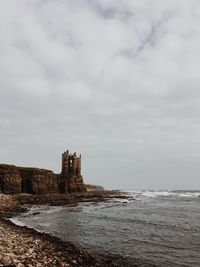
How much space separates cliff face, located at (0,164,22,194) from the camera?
71688 millimetres

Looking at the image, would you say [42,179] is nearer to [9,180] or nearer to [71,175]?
[9,180]

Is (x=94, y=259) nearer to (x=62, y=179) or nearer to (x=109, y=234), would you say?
(x=109, y=234)

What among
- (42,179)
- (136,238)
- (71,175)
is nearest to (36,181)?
(42,179)

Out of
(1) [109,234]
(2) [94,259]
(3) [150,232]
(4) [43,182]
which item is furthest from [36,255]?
(4) [43,182]

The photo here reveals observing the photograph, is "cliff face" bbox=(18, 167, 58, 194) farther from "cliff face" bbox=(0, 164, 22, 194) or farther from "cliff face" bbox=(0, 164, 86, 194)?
"cliff face" bbox=(0, 164, 22, 194)

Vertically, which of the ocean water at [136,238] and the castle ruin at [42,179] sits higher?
the castle ruin at [42,179]

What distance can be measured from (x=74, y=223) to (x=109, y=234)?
7627 mm

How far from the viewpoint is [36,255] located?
14.9 metres

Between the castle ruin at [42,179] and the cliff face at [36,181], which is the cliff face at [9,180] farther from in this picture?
the cliff face at [36,181]

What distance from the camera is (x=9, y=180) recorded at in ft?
238

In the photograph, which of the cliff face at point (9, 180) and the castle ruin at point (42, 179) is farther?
the castle ruin at point (42, 179)

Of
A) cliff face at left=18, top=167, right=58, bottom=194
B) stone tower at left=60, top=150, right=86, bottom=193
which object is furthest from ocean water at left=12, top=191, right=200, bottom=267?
stone tower at left=60, top=150, right=86, bottom=193

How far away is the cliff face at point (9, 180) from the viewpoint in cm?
7169

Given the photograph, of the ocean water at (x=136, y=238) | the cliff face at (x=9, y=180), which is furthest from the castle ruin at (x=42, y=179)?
the ocean water at (x=136, y=238)
